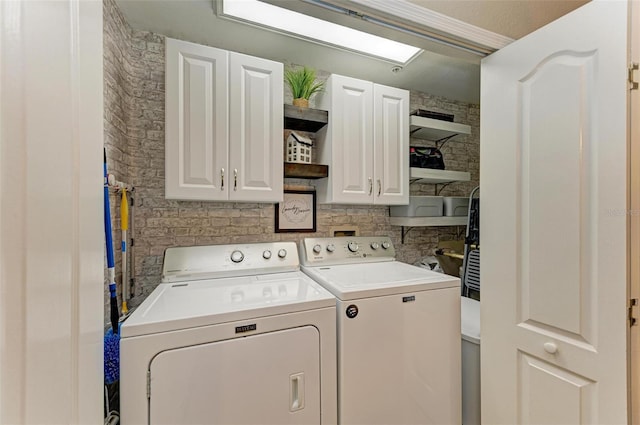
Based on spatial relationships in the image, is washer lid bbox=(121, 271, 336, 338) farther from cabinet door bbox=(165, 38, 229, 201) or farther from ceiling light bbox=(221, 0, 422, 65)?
ceiling light bbox=(221, 0, 422, 65)

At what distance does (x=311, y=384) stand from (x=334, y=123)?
A: 65.8 inches

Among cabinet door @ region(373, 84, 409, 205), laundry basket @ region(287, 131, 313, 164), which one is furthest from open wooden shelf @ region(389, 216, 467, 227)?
laundry basket @ region(287, 131, 313, 164)

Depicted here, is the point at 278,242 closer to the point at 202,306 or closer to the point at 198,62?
the point at 202,306

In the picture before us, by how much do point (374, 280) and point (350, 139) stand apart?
3.55ft

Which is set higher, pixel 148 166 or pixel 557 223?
pixel 148 166

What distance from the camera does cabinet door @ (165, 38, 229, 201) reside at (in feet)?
5.17

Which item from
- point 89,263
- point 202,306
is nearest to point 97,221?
point 89,263

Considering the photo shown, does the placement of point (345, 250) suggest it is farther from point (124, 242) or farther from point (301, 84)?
point (124, 242)

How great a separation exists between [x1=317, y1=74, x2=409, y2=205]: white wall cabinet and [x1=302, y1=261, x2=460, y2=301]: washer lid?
53 centimetres

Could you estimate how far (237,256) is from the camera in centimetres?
182

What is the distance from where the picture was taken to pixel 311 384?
126 centimetres

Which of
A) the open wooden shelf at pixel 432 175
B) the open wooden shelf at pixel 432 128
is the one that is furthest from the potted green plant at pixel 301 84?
the open wooden shelf at pixel 432 175

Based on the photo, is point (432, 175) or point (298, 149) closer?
point (298, 149)

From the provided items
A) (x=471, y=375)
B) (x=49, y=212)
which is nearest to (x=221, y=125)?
(x=49, y=212)
